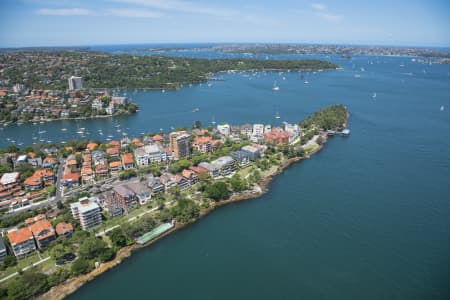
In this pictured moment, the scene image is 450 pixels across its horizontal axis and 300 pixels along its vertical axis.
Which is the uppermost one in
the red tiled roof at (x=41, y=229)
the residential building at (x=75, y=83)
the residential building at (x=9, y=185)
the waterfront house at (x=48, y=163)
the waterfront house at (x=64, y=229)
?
the residential building at (x=75, y=83)

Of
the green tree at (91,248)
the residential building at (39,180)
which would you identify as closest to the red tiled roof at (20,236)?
the green tree at (91,248)

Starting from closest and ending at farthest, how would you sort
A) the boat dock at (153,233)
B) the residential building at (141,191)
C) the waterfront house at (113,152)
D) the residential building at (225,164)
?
the boat dock at (153,233) → the residential building at (141,191) → the residential building at (225,164) → the waterfront house at (113,152)

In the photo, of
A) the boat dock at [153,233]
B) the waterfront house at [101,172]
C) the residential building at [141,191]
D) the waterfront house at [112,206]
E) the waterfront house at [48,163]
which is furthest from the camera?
the waterfront house at [48,163]

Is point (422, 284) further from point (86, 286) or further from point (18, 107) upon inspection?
point (18, 107)

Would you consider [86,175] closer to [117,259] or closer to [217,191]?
[117,259]

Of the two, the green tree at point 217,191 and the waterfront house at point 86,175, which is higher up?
the waterfront house at point 86,175

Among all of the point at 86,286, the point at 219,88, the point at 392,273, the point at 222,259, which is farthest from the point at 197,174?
the point at 219,88

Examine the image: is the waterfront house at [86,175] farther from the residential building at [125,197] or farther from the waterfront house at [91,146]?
the waterfront house at [91,146]
